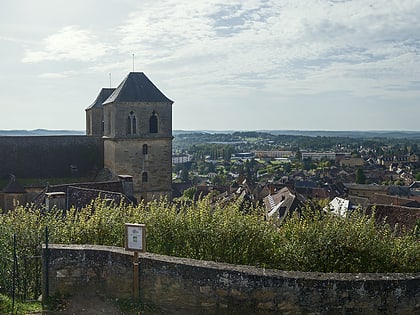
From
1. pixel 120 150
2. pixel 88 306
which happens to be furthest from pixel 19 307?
pixel 120 150

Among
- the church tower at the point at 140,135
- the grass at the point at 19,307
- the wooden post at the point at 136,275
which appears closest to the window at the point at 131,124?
the church tower at the point at 140,135

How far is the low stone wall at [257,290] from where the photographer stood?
838 cm

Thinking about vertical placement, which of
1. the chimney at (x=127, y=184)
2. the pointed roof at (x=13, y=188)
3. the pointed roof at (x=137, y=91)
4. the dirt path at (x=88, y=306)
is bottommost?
the dirt path at (x=88, y=306)

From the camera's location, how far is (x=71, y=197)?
19.6 meters

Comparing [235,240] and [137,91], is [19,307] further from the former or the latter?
[137,91]

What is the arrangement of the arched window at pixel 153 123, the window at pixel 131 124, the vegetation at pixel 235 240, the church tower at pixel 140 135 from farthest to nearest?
1. the arched window at pixel 153 123
2. the window at pixel 131 124
3. the church tower at pixel 140 135
4. the vegetation at pixel 235 240

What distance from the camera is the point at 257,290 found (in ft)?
27.8

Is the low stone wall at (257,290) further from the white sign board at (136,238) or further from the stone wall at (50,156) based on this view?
the stone wall at (50,156)

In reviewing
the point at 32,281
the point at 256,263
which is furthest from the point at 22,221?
the point at 256,263

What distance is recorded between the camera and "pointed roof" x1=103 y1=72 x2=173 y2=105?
30000 millimetres

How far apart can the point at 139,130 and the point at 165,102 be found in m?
2.53

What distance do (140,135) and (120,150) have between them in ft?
5.17

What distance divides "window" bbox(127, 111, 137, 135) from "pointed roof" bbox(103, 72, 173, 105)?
1003 mm

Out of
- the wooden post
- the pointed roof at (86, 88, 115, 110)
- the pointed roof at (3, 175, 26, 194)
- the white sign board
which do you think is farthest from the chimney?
the wooden post
